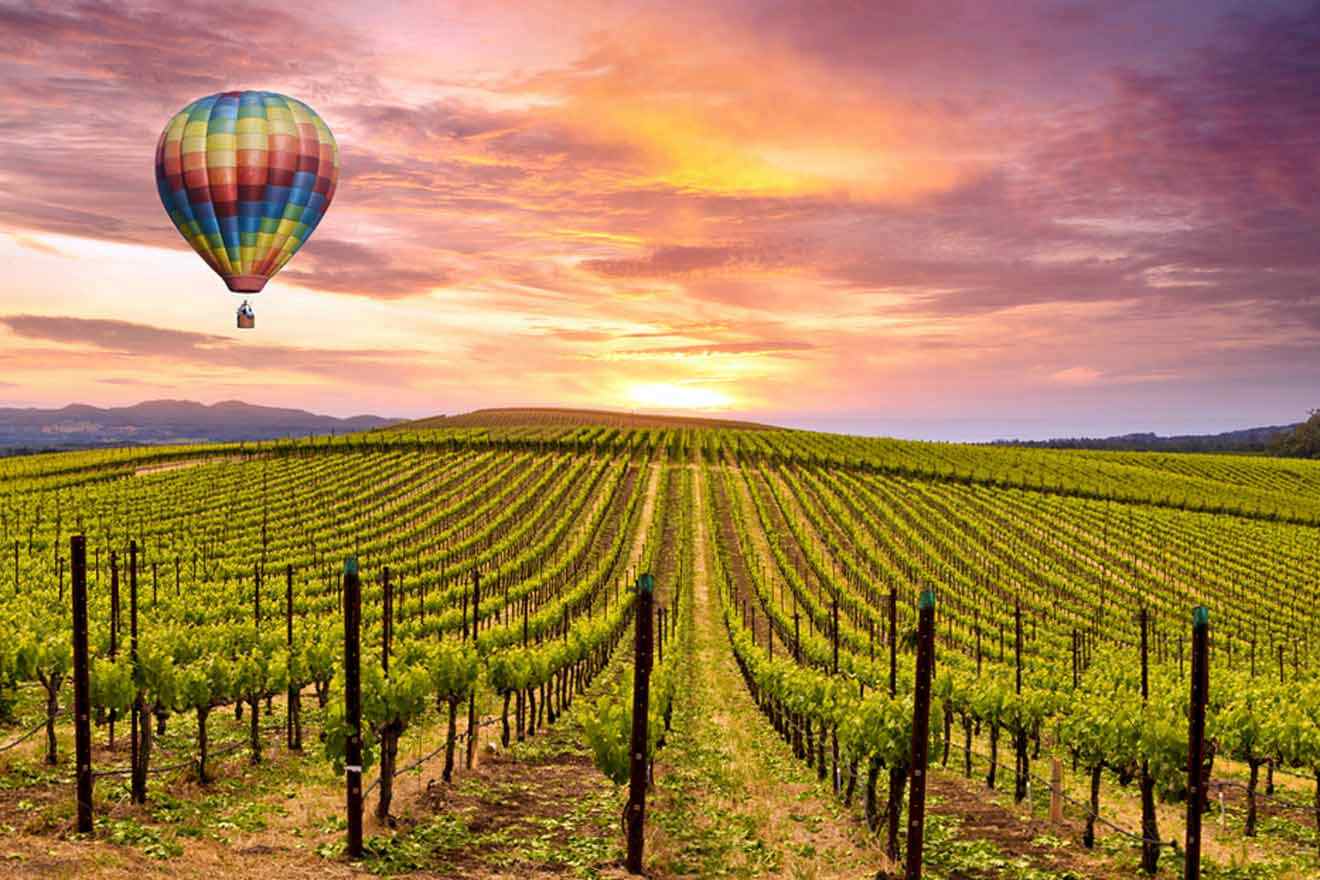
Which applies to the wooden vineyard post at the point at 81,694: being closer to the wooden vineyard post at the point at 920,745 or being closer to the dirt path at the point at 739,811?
the dirt path at the point at 739,811

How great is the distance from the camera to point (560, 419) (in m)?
146

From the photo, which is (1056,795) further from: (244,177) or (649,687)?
(244,177)

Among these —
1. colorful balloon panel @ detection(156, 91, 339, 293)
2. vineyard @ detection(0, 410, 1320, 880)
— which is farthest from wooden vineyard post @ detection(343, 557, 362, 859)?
colorful balloon panel @ detection(156, 91, 339, 293)

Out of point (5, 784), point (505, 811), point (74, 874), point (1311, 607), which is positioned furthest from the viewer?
point (1311, 607)

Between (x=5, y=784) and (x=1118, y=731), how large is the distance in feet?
59.9

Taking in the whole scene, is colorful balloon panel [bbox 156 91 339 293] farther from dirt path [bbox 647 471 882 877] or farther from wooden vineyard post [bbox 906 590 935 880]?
wooden vineyard post [bbox 906 590 935 880]

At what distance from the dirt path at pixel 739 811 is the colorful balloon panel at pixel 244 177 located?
28.5 meters

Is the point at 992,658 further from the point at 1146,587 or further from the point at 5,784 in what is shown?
the point at 5,784

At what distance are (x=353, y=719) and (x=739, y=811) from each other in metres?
7.66

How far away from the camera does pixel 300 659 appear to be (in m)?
18.6

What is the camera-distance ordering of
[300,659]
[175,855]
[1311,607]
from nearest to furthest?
[175,855], [300,659], [1311,607]

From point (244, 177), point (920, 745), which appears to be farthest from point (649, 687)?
point (244, 177)

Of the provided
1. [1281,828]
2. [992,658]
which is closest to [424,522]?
[992,658]

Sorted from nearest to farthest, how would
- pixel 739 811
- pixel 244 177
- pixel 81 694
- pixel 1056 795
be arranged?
pixel 81 694, pixel 1056 795, pixel 739 811, pixel 244 177
